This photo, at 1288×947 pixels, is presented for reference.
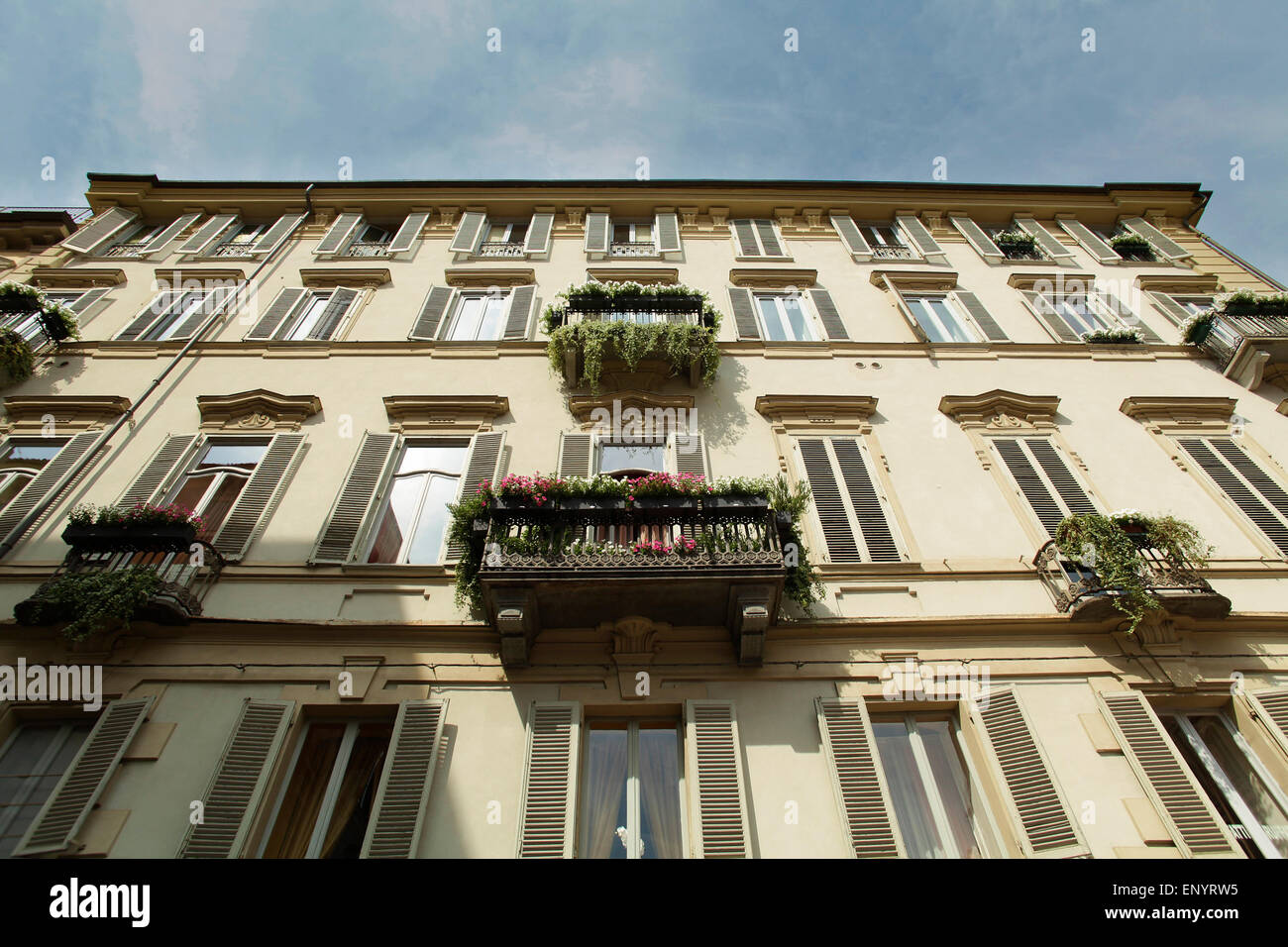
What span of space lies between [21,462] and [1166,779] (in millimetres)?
13136

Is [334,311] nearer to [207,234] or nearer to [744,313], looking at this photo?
[207,234]

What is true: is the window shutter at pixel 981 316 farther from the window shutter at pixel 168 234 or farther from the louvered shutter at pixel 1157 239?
the window shutter at pixel 168 234

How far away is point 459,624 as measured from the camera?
7.68 metres

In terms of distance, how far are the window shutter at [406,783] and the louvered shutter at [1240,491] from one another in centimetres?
935

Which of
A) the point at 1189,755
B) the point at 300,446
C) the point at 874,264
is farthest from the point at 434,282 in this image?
the point at 1189,755

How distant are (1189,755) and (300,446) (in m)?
10.2

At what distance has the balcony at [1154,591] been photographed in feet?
24.5

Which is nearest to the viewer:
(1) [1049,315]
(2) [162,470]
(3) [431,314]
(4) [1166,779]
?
(4) [1166,779]

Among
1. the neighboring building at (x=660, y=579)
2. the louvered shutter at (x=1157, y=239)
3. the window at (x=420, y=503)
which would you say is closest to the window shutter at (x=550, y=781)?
the neighboring building at (x=660, y=579)

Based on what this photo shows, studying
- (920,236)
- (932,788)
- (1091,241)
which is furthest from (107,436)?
(1091,241)

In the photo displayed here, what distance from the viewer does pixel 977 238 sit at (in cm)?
1574
